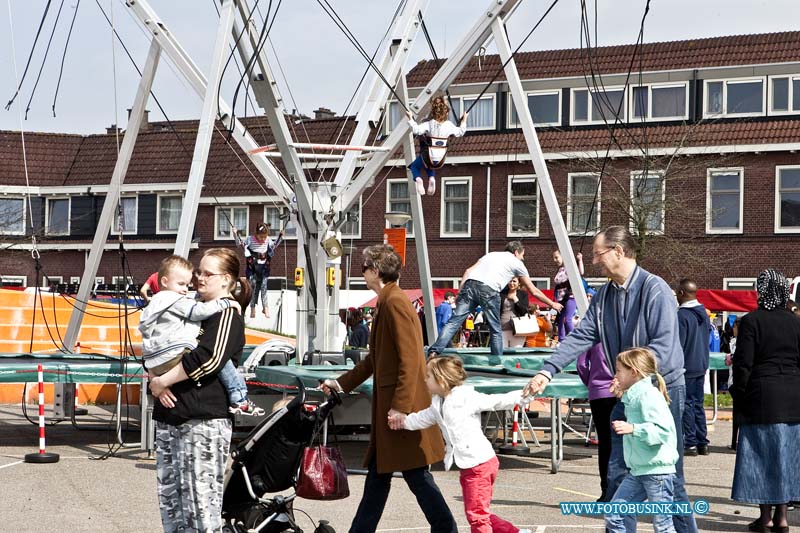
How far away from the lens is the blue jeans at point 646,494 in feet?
24.1

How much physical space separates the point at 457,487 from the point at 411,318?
14.5ft

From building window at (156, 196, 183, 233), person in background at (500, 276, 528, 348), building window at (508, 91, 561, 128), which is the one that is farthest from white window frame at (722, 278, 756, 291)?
person in background at (500, 276, 528, 348)

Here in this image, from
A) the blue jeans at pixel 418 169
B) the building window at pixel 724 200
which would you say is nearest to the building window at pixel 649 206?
the building window at pixel 724 200

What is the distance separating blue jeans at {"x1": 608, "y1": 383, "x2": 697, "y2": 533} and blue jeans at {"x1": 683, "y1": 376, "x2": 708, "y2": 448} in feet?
24.3

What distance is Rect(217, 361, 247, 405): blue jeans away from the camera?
7.29m

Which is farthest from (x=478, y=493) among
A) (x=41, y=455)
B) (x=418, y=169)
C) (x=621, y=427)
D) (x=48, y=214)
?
(x=48, y=214)

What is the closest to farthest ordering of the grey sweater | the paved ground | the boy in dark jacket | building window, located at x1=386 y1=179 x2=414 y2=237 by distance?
the grey sweater
the paved ground
the boy in dark jacket
building window, located at x1=386 y1=179 x2=414 y2=237

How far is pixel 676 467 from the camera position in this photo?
24.9 feet

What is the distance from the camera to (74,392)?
53.9 feet

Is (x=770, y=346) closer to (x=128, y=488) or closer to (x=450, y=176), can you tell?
(x=128, y=488)

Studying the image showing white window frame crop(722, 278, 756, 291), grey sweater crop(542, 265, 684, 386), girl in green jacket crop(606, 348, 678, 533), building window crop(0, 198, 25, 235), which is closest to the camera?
girl in green jacket crop(606, 348, 678, 533)

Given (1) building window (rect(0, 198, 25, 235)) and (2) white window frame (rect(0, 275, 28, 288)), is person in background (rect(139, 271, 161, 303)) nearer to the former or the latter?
(2) white window frame (rect(0, 275, 28, 288))

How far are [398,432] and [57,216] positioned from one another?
47.4m

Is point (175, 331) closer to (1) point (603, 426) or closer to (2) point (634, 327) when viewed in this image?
(2) point (634, 327)
